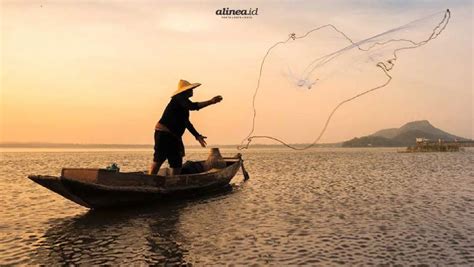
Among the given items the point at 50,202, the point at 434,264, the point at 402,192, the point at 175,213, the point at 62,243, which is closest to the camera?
the point at 434,264

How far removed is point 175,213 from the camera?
13.5 meters

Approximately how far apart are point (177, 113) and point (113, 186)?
319 cm

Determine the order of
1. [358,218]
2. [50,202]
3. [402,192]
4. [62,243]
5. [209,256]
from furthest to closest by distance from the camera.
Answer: [402,192], [50,202], [358,218], [62,243], [209,256]

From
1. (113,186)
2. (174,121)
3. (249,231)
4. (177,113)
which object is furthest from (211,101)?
(249,231)

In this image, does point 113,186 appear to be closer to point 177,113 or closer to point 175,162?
point 175,162

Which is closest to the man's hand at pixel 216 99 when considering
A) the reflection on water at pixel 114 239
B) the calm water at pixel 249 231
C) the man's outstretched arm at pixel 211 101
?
the man's outstretched arm at pixel 211 101

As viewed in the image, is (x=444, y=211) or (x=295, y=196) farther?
(x=295, y=196)

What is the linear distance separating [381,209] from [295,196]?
173 inches

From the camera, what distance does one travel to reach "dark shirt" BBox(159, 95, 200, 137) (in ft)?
46.9

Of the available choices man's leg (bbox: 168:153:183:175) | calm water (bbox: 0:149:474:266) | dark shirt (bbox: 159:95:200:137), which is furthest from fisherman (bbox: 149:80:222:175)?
calm water (bbox: 0:149:474:266)

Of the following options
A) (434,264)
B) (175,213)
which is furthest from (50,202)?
(434,264)

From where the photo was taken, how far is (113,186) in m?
13.1

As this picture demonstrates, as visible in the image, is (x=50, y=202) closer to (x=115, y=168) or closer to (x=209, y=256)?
(x=115, y=168)

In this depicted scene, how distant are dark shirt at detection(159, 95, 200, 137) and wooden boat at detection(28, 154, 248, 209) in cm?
179
